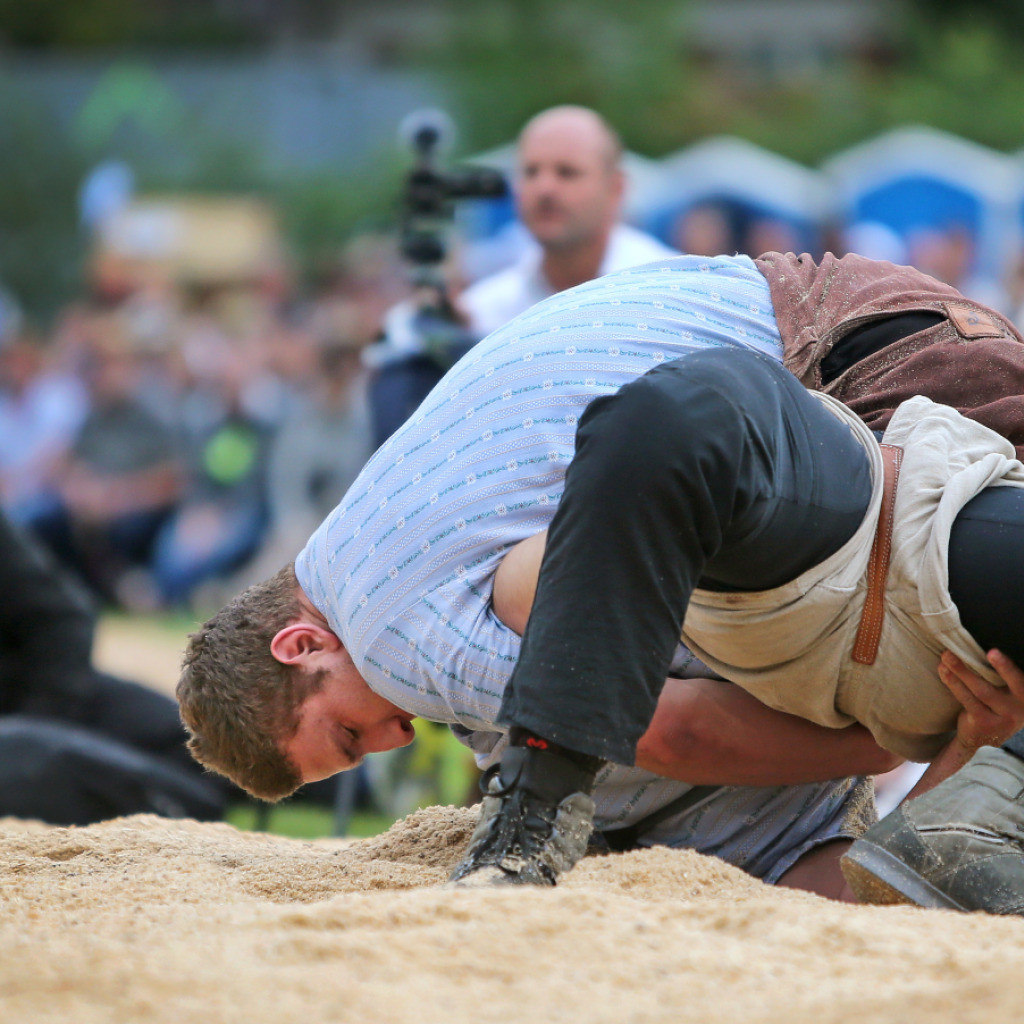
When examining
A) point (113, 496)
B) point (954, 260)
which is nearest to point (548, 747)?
point (954, 260)

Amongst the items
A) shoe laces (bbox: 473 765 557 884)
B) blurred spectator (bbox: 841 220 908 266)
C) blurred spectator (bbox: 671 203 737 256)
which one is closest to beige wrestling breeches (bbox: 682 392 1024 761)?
shoe laces (bbox: 473 765 557 884)

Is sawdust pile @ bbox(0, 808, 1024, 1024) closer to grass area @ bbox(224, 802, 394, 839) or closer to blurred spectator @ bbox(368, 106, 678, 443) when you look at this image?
grass area @ bbox(224, 802, 394, 839)

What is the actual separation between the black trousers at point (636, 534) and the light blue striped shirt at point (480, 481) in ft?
1.02

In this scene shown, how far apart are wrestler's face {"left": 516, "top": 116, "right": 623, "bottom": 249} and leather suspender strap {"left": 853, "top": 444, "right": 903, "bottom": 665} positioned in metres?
3.38

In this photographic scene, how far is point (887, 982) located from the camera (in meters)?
1.45

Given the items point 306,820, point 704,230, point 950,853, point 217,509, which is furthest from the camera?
point 217,509

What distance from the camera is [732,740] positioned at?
2.23 meters

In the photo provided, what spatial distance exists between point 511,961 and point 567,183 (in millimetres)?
4116

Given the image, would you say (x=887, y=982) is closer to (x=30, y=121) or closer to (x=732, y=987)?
(x=732, y=987)

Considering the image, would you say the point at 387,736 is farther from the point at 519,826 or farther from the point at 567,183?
the point at 567,183

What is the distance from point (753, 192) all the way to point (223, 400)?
381 cm

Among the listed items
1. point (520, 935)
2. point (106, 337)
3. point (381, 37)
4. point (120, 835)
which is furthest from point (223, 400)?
point (381, 37)

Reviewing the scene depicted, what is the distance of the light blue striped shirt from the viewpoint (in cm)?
212

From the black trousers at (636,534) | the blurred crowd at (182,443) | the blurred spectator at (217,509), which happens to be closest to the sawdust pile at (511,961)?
the black trousers at (636,534)
